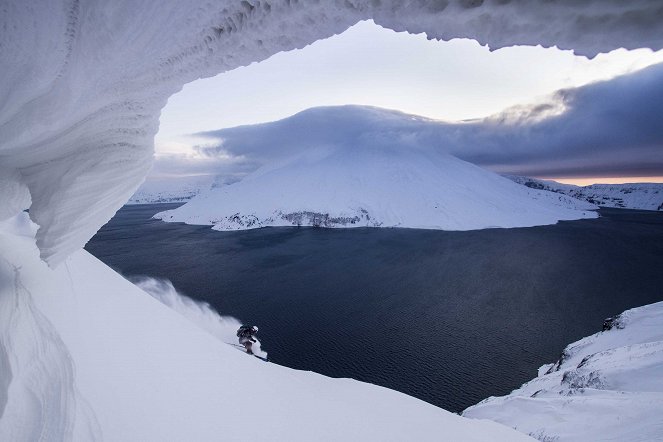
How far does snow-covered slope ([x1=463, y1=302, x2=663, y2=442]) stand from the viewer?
23.4 feet

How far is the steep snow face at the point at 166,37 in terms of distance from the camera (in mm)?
1269

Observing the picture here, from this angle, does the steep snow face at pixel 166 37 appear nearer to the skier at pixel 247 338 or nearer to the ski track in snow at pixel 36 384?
the ski track in snow at pixel 36 384

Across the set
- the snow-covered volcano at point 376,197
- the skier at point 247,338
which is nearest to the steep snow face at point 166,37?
the skier at point 247,338

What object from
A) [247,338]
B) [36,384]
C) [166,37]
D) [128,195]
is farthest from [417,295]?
[166,37]

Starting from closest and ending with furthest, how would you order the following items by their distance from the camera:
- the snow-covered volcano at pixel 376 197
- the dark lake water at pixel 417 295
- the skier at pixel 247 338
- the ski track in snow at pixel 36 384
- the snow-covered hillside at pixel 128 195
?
1. the snow-covered hillside at pixel 128 195
2. the ski track in snow at pixel 36 384
3. the skier at pixel 247 338
4. the dark lake water at pixel 417 295
5. the snow-covered volcano at pixel 376 197

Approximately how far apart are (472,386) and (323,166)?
106 m

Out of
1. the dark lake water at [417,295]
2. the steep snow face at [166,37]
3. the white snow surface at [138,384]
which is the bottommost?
the dark lake water at [417,295]

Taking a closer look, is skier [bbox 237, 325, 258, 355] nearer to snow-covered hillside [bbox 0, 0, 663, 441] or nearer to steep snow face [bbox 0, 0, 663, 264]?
snow-covered hillside [bbox 0, 0, 663, 441]

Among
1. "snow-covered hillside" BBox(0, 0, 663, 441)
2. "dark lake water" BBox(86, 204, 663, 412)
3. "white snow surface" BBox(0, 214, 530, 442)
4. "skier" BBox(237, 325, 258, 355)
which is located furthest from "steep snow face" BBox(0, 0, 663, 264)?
"dark lake water" BBox(86, 204, 663, 412)

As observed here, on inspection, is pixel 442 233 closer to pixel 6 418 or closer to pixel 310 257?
pixel 310 257

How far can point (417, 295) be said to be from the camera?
Result: 27531mm

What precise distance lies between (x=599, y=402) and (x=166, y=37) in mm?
12407

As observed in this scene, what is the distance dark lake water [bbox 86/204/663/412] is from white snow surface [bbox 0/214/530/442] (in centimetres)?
1008

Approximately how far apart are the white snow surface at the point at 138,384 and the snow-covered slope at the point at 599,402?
2761 mm
